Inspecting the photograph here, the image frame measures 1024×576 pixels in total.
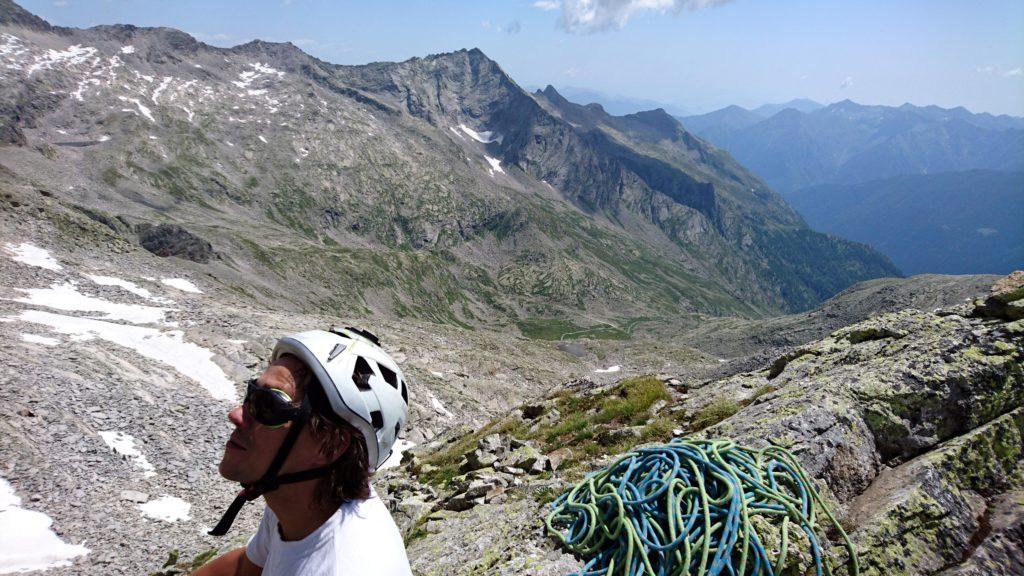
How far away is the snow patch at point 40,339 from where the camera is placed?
36.8 metres

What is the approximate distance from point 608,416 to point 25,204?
11047cm

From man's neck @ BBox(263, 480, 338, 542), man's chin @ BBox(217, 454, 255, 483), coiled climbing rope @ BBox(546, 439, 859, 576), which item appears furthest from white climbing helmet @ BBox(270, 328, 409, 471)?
coiled climbing rope @ BBox(546, 439, 859, 576)

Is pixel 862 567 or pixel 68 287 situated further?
pixel 68 287

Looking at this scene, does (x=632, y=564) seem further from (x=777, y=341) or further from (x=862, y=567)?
(x=777, y=341)

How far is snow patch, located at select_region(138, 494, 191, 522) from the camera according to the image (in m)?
24.2

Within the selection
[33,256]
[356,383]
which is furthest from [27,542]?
[33,256]

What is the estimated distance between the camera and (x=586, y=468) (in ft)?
38.5

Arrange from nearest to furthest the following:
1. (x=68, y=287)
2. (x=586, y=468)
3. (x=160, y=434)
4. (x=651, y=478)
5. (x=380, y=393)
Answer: (x=380, y=393), (x=651, y=478), (x=586, y=468), (x=160, y=434), (x=68, y=287)

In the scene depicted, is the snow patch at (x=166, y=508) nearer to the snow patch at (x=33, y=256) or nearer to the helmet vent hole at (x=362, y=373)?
the helmet vent hole at (x=362, y=373)

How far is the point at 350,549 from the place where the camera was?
4.36m

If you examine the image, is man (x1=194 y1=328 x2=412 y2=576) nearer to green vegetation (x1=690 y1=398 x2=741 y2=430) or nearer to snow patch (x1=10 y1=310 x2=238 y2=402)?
green vegetation (x1=690 y1=398 x2=741 y2=430)

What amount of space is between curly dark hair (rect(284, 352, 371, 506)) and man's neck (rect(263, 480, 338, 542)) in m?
0.07

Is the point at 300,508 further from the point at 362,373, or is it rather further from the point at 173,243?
the point at 173,243

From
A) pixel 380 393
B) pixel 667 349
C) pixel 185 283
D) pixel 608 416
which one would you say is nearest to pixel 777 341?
pixel 667 349
